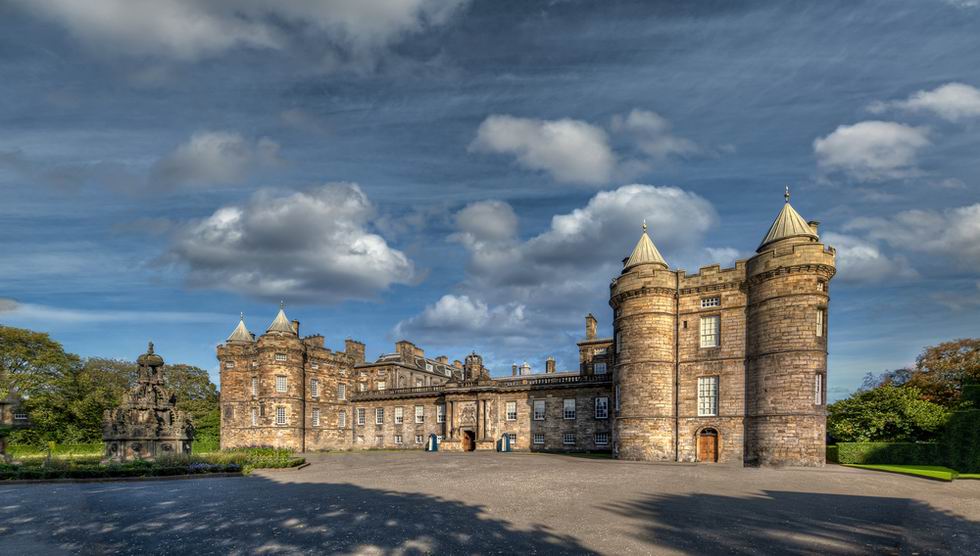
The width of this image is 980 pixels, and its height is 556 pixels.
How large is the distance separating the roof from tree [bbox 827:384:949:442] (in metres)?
47.0

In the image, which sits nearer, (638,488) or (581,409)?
(638,488)

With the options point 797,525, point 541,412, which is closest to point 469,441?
point 541,412

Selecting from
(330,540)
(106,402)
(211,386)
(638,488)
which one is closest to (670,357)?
(638,488)

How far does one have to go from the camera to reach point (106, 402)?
54.5 m

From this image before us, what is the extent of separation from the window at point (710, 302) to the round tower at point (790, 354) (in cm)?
275

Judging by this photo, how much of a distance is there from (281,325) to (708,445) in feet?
135

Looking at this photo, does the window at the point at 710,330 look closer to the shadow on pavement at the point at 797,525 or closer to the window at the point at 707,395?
the window at the point at 707,395

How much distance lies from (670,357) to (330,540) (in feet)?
97.2

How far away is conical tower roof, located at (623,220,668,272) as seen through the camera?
127 ft

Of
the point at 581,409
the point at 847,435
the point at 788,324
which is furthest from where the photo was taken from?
the point at 581,409

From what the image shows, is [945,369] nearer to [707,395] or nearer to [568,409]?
[707,395]

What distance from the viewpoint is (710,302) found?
120ft

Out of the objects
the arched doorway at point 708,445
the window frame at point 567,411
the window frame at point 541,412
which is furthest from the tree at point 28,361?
the arched doorway at point 708,445

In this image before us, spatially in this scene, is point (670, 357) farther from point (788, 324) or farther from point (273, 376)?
point (273, 376)
